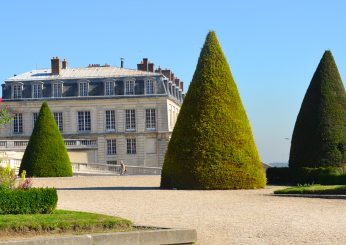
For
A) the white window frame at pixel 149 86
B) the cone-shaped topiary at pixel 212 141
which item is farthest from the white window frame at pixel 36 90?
the cone-shaped topiary at pixel 212 141

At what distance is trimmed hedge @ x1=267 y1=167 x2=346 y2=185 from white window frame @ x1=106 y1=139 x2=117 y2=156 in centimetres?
3455

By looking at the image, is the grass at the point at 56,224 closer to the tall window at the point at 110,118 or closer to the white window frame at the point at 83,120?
the tall window at the point at 110,118

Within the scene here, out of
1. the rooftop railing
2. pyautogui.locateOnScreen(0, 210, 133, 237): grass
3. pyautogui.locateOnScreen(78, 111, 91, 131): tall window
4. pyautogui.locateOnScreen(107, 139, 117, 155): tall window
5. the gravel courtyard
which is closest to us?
pyautogui.locateOnScreen(0, 210, 133, 237): grass

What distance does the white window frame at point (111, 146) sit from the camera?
5922 centimetres

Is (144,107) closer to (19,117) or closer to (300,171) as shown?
(19,117)

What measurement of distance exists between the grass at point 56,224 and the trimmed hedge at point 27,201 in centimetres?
60

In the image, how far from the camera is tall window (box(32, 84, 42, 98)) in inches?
2335

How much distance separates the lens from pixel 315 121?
2402 centimetres

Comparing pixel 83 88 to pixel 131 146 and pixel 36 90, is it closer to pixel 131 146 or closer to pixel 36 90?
pixel 36 90

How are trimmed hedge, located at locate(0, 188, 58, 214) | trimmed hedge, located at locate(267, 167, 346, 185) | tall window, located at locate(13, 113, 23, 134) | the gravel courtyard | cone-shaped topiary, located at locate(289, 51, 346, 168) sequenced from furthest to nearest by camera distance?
tall window, located at locate(13, 113, 23, 134) < cone-shaped topiary, located at locate(289, 51, 346, 168) < trimmed hedge, located at locate(267, 167, 346, 185) < trimmed hedge, located at locate(0, 188, 58, 214) < the gravel courtyard

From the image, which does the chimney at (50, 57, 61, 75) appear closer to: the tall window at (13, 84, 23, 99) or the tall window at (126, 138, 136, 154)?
the tall window at (13, 84, 23, 99)

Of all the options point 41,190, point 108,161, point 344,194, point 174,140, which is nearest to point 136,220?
point 41,190

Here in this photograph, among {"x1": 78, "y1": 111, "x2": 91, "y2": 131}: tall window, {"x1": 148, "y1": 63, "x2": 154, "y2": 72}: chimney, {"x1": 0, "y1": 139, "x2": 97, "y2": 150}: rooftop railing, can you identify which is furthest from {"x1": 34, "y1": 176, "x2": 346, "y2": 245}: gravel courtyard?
{"x1": 148, "y1": 63, "x2": 154, "y2": 72}: chimney

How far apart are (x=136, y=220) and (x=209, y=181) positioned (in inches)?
335
